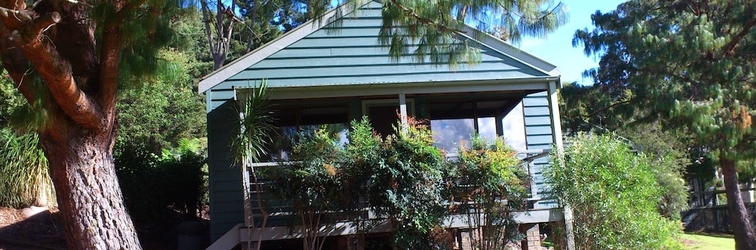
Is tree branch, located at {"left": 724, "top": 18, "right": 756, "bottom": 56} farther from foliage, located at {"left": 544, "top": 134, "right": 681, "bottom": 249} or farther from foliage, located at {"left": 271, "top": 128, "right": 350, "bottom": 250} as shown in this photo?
foliage, located at {"left": 271, "top": 128, "right": 350, "bottom": 250}

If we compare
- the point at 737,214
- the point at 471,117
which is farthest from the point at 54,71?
the point at 737,214

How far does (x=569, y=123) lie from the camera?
21422 millimetres

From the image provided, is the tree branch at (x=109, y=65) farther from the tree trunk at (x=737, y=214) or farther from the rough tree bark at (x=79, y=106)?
the tree trunk at (x=737, y=214)

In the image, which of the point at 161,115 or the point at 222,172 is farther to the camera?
the point at 161,115

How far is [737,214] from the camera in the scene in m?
15.8

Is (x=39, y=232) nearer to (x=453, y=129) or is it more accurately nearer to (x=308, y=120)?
(x=308, y=120)

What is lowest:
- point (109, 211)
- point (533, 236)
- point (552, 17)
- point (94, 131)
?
point (533, 236)

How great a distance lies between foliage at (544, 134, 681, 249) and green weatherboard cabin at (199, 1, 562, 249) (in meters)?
0.83

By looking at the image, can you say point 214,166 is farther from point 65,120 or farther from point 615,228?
point 615,228

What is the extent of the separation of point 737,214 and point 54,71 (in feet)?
52.1

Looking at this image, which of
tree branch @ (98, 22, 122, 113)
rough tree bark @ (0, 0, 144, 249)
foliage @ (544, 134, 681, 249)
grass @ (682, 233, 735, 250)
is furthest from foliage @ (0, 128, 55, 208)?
grass @ (682, 233, 735, 250)

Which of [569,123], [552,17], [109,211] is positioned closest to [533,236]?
[552,17]

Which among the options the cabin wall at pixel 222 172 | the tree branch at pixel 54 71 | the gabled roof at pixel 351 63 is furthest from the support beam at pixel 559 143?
the tree branch at pixel 54 71

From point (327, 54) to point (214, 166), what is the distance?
2609mm
